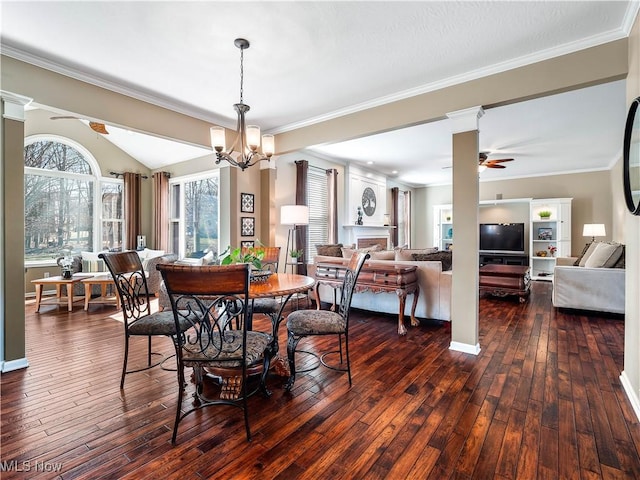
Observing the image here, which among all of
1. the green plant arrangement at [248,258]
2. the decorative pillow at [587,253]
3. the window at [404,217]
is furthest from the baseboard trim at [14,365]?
the window at [404,217]

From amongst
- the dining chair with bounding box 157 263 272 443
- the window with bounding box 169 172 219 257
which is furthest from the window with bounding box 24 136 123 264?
the dining chair with bounding box 157 263 272 443

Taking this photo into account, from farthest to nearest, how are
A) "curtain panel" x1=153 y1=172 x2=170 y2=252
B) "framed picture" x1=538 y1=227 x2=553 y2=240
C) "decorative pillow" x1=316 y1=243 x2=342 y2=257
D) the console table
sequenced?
"framed picture" x1=538 y1=227 x2=553 y2=240
"curtain panel" x1=153 y1=172 x2=170 y2=252
"decorative pillow" x1=316 y1=243 x2=342 y2=257
the console table

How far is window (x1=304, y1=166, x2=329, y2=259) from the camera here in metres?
6.17

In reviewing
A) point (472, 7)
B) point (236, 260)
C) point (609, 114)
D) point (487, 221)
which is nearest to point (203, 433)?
point (236, 260)

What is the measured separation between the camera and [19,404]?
2.18m

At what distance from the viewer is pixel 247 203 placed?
191 inches

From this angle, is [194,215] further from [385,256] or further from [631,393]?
[631,393]

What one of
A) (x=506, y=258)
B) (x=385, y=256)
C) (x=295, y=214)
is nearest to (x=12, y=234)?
(x=295, y=214)

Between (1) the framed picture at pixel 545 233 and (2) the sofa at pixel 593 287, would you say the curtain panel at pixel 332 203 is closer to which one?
(2) the sofa at pixel 593 287

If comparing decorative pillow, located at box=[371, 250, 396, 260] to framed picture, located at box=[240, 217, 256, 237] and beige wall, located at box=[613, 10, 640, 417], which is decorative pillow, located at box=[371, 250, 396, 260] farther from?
beige wall, located at box=[613, 10, 640, 417]

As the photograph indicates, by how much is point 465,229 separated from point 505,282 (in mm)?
3061

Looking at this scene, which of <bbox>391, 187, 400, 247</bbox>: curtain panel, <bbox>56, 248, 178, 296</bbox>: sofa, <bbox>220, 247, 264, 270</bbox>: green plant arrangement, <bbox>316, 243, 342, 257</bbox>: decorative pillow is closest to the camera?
<bbox>220, 247, 264, 270</bbox>: green plant arrangement
